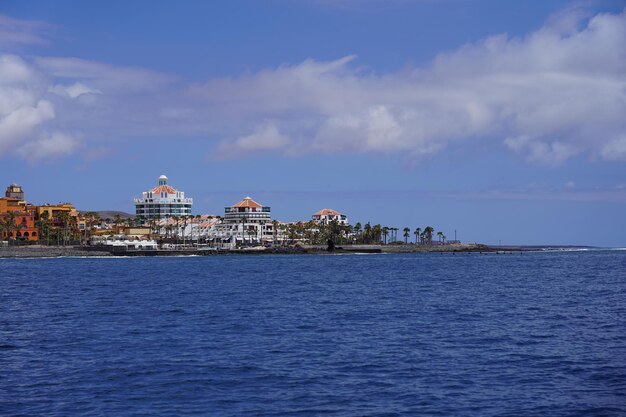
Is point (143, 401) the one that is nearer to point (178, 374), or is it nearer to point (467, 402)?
point (178, 374)

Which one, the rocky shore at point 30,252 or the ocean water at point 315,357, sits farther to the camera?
the rocky shore at point 30,252

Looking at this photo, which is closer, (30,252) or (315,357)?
(315,357)

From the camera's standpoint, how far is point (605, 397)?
24453mm

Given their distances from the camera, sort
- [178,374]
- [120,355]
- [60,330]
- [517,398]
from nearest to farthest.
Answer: [517,398] < [178,374] < [120,355] < [60,330]

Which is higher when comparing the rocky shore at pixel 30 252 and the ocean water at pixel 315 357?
the rocky shore at pixel 30 252

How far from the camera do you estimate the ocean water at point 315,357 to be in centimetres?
2391

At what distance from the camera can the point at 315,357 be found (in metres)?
31.6

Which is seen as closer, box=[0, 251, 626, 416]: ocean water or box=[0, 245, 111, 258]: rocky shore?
box=[0, 251, 626, 416]: ocean water

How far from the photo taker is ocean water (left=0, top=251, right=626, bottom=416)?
2391cm

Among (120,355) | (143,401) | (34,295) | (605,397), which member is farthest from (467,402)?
(34,295)

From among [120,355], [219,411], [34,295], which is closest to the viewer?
[219,411]

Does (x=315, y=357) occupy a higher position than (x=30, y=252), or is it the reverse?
(x=30, y=252)

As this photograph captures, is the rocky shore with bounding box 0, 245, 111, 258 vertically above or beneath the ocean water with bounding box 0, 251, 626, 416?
above

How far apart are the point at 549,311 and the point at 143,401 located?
3195 cm
